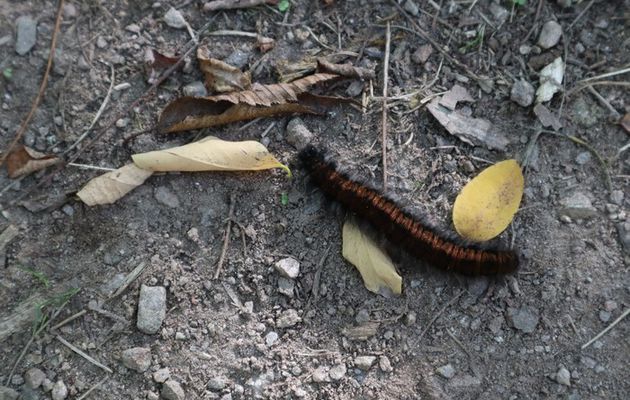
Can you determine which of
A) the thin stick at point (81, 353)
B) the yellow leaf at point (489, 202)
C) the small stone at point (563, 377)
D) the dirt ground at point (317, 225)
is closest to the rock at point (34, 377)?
the dirt ground at point (317, 225)

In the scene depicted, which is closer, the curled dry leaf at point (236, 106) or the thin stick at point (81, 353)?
the thin stick at point (81, 353)

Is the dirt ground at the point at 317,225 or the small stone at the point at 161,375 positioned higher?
the dirt ground at the point at 317,225

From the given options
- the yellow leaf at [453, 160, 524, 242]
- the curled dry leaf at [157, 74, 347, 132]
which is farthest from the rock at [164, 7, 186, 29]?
the yellow leaf at [453, 160, 524, 242]

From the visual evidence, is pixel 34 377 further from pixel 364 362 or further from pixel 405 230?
pixel 405 230

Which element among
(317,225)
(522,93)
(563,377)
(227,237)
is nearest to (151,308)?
(227,237)

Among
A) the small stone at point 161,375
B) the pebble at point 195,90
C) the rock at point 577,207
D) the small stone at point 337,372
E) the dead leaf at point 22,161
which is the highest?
the rock at point 577,207

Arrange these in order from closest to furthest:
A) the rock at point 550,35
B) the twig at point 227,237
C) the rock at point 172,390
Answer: the rock at point 172,390, the twig at point 227,237, the rock at point 550,35

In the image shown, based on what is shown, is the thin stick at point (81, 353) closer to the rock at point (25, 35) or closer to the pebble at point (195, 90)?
the pebble at point (195, 90)
